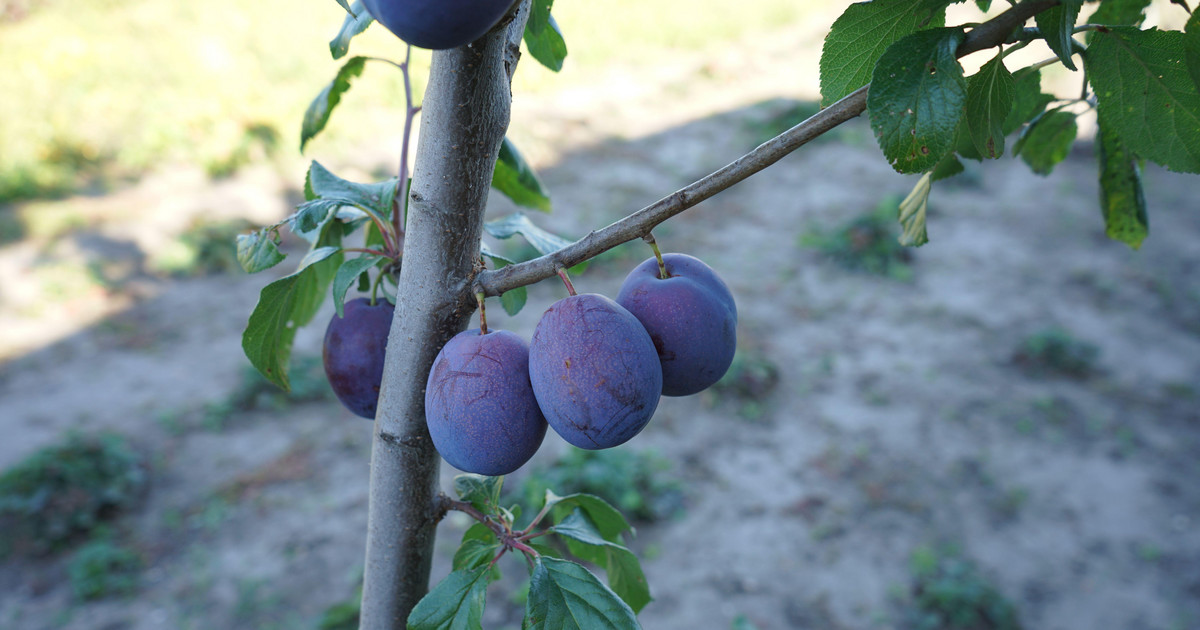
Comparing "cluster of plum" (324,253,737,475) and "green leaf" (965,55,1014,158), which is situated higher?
"green leaf" (965,55,1014,158)

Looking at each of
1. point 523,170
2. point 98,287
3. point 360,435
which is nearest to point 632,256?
point 360,435

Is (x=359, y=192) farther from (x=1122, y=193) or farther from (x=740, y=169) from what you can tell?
(x=1122, y=193)

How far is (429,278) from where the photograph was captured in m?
0.63

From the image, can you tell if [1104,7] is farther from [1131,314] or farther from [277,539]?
[1131,314]

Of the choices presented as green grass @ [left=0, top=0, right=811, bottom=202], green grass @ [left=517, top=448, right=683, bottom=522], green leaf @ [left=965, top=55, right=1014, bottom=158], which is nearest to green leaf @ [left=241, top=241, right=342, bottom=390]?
green leaf @ [left=965, top=55, right=1014, bottom=158]

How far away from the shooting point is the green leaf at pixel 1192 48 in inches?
20.9

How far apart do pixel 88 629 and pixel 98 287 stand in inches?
106

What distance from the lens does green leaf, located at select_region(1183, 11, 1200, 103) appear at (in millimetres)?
530

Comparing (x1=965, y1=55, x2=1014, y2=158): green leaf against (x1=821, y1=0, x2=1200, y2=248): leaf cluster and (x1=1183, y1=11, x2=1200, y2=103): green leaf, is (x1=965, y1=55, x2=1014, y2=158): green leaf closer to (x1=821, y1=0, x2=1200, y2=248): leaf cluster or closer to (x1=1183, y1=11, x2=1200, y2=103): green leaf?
(x1=821, y1=0, x2=1200, y2=248): leaf cluster

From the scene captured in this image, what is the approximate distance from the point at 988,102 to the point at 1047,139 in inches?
16.0

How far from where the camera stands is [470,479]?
834 millimetres

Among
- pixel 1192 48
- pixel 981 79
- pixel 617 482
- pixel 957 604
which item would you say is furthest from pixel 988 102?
pixel 617 482

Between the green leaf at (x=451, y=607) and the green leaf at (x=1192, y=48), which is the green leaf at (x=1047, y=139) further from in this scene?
the green leaf at (x=451, y=607)

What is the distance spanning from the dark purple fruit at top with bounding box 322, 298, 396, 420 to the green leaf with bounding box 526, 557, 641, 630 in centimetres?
25
